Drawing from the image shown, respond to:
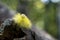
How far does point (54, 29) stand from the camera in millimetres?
2689

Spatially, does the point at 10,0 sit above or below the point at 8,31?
above

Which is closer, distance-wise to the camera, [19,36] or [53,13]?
[19,36]

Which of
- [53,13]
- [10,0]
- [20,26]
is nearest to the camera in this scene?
[20,26]

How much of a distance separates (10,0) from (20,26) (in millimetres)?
226

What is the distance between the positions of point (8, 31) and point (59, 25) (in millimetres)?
1897

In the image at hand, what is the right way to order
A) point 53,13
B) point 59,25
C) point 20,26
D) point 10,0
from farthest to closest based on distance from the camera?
point 53,13 < point 59,25 < point 10,0 < point 20,26

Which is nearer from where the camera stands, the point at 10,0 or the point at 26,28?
the point at 26,28

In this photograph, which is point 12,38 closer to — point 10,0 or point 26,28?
point 26,28

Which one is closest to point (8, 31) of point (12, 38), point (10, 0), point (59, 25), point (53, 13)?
point (12, 38)

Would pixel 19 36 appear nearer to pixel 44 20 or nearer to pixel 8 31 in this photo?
pixel 8 31

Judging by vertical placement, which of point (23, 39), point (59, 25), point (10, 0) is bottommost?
point (23, 39)

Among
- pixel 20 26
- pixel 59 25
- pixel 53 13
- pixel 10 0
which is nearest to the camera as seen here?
pixel 20 26

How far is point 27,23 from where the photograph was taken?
48cm

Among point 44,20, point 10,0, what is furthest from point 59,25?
point 10,0
